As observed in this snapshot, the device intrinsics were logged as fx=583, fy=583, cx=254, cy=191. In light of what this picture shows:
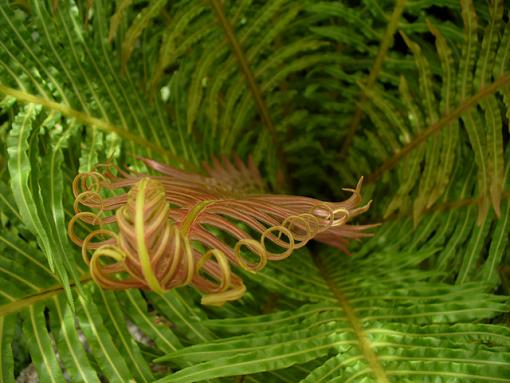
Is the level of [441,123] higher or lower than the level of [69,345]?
higher

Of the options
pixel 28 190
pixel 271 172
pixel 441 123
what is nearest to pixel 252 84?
pixel 271 172

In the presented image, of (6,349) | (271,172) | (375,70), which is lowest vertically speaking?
(6,349)

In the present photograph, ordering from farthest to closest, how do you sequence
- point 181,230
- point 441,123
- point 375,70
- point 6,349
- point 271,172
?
point 271,172 < point 375,70 < point 441,123 < point 6,349 < point 181,230

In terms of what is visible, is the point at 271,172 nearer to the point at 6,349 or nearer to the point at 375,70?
the point at 375,70

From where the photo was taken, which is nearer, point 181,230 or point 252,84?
point 181,230

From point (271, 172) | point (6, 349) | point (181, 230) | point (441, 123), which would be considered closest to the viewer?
point (181, 230)

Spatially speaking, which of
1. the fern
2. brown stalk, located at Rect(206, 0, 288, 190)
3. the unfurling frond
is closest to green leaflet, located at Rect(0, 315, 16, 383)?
the fern

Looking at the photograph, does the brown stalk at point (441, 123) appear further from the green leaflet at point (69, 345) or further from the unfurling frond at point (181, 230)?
the green leaflet at point (69, 345)

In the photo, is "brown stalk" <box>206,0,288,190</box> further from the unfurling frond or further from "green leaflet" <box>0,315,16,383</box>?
"green leaflet" <box>0,315,16,383</box>
